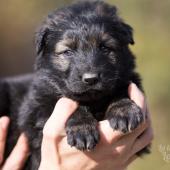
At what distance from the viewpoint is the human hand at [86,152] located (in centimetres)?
392

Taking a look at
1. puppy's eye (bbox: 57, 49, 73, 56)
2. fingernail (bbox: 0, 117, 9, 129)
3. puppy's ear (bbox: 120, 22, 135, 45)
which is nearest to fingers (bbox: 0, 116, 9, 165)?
fingernail (bbox: 0, 117, 9, 129)

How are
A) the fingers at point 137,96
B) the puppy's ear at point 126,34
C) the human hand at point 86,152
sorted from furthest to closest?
the puppy's ear at point 126,34
the fingers at point 137,96
the human hand at point 86,152

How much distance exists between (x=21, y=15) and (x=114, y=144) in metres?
10.1

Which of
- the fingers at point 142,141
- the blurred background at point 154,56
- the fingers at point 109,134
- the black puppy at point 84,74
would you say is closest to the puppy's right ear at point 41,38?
the black puppy at point 84,74

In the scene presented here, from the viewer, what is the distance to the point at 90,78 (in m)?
3.97

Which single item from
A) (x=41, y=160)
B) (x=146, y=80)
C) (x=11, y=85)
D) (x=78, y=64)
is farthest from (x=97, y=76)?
(x=146, y=80)

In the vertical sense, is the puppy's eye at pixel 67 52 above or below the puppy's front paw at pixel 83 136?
above

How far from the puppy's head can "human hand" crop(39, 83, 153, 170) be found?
0.78ft

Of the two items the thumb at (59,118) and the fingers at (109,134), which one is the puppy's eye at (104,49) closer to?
the thumb at (59,118)

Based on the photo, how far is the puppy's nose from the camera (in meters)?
3.97

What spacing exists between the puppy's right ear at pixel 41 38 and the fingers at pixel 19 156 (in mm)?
751

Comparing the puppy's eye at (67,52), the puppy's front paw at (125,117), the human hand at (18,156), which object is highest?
the puppy's eye at (67,52)

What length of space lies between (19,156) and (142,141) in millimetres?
1074

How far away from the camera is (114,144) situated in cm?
395
